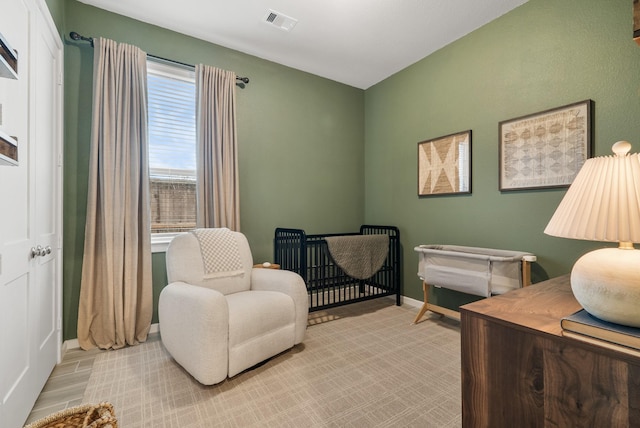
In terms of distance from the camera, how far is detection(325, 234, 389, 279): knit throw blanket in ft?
8.82

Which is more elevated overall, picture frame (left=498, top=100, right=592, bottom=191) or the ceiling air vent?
the ceiling air vent

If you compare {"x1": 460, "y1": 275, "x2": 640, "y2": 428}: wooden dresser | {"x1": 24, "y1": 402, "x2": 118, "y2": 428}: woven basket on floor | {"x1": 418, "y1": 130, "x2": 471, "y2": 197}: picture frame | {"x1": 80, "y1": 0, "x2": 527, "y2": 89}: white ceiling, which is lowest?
{"x1": 24, "y1": 402, "x2": 118, "y2": 428}: woven basket on floor

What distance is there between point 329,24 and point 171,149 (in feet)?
5.83

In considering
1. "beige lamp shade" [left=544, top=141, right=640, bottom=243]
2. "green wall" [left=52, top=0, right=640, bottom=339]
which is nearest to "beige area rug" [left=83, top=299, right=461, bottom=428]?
"green wall" [left=52, top=0, right=640, bottom=339]

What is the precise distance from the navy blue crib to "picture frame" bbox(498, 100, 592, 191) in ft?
4.23

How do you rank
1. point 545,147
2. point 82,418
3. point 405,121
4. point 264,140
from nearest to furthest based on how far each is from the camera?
point 82,418
point 545,147
point 264,140
point 405,121

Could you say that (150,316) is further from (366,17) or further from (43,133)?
(366,17)

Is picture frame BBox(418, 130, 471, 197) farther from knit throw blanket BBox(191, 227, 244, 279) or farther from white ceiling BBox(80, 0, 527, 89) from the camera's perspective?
knit throw blanket BBox(191, 227, 244, 279)

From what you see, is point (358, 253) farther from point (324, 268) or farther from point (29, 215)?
point (29, 215)

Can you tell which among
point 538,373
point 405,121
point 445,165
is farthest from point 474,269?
point 405,121

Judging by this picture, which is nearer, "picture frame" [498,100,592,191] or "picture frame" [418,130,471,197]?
"picture frame" [498,100,592,191]

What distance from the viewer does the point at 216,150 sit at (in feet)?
8.84

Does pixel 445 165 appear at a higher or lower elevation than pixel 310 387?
higher

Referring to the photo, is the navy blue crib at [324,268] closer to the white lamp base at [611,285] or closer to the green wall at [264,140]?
the green wall at [264,140]
